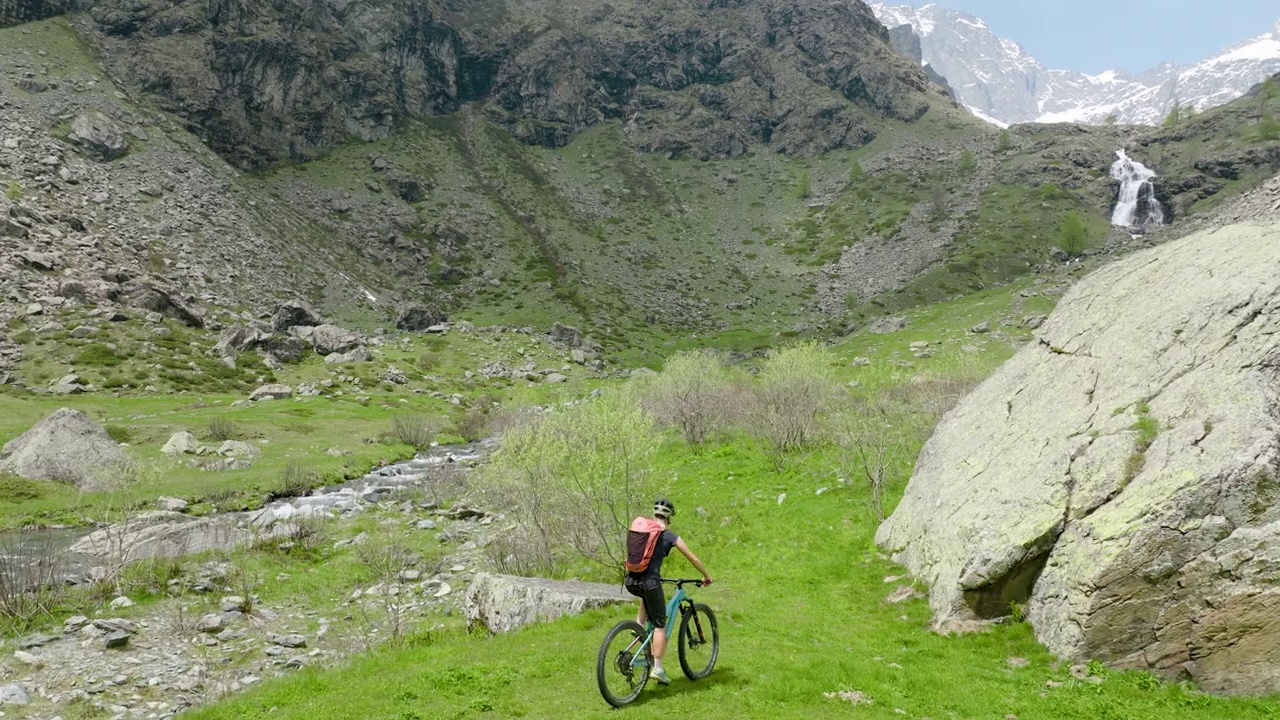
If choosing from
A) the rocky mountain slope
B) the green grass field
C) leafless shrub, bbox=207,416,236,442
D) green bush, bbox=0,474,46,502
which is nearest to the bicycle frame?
the green grass field

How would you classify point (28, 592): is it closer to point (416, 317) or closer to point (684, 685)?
point (684, 685)

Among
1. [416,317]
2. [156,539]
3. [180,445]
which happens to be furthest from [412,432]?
[416,317]

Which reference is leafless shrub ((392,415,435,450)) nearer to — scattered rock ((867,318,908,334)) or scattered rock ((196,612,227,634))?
scattered rock ((196,612,227,634))

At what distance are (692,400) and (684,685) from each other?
171ft

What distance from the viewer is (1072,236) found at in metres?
160

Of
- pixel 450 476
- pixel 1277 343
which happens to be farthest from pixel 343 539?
pixel 1277 343

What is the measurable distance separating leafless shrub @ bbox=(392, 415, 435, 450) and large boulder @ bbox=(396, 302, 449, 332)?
212ft

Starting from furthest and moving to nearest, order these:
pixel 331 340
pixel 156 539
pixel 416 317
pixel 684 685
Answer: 1. pixel 416 317
2. pixel 331 340
3. pixel 156 539
4. pixel 684 685

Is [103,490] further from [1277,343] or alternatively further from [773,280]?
[773,280]

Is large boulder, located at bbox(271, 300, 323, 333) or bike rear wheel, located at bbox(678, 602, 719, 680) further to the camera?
large boulder, located at bbox(271, 300, 323, 333)

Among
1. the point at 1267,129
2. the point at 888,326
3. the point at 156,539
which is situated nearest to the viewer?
the point at 156,539

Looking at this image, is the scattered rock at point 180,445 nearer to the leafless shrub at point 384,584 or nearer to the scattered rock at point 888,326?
the leafless shrub at point 384,584

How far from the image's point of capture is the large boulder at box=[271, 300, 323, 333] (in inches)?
4486

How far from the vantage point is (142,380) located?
80562mm
